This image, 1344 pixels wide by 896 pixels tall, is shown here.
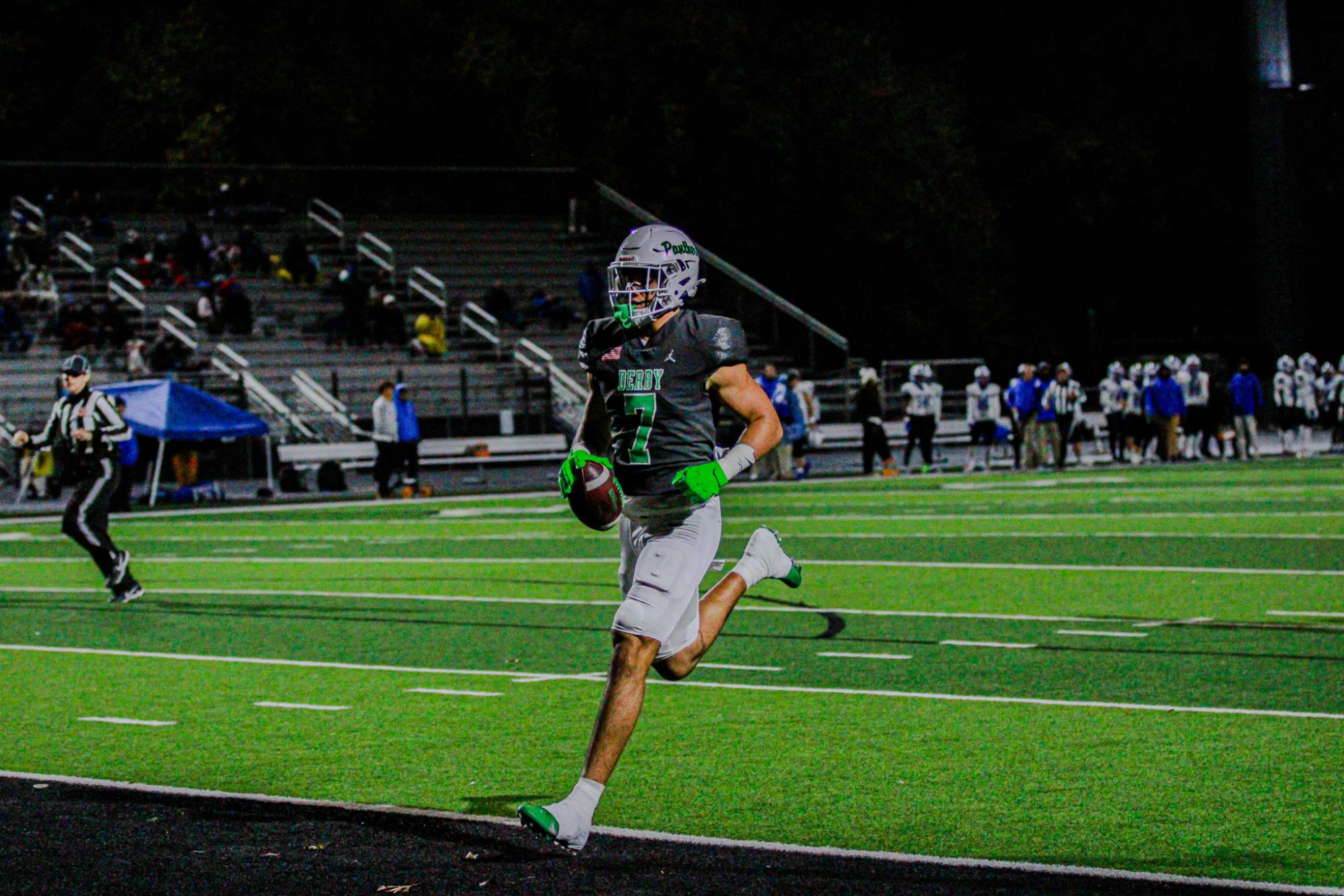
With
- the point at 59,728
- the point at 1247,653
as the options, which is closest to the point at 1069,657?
the point at 1247,653

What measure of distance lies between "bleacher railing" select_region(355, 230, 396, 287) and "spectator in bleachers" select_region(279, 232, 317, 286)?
185 centimetres

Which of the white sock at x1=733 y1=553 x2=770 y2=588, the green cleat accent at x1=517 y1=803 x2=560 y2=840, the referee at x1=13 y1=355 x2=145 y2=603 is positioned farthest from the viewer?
the referee at x1=13 y1=355 x2=145 y2=603

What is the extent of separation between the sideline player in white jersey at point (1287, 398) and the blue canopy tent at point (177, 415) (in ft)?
59.0

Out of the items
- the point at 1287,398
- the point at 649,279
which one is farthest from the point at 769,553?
the point at 1287,398

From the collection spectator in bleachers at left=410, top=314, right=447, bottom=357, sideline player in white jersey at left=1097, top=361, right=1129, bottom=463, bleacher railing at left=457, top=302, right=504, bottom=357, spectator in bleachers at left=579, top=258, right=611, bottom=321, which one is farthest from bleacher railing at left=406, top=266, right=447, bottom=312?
sideline player in white jersey at left=1097, top=361, right=1129, bottom=463

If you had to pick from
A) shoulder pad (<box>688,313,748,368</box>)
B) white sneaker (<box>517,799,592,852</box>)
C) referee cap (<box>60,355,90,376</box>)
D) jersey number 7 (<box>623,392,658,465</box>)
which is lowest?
white sneaker (<box>517,799,592,852</box>)

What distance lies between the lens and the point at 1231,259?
56.1 m

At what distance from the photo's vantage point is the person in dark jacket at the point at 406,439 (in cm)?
2841

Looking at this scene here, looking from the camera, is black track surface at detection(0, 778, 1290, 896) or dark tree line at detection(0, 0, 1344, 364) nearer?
black track surface at detection(0, 778, 1290, 896)

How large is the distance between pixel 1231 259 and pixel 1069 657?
47.7 meters

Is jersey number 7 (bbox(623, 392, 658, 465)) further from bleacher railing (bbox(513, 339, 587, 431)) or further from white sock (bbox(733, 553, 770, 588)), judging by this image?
bleacher railing (bbox(513, 339, 587, 431))

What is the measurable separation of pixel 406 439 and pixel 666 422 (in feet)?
72.9

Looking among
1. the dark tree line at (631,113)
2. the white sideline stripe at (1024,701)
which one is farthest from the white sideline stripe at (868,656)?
the dark tree line at (631,113)

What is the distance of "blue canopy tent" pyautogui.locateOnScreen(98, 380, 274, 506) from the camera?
88.7 feet
